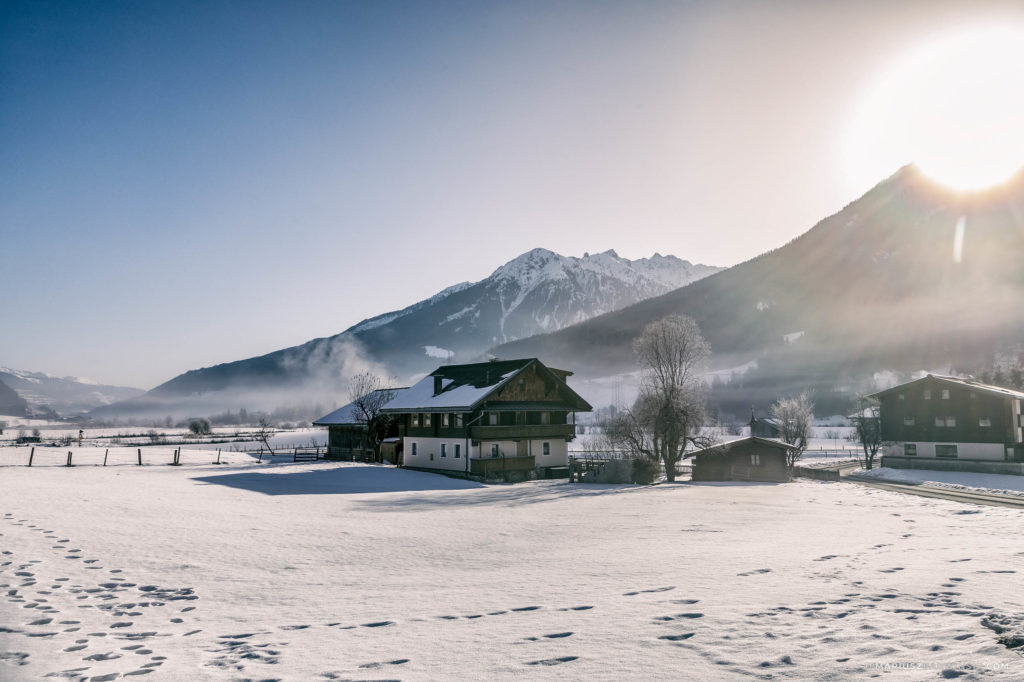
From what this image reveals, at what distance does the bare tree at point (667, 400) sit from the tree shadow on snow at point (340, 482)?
714 inches

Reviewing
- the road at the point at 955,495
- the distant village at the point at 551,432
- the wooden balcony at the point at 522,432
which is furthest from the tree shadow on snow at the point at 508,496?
the road at the point at 955,495

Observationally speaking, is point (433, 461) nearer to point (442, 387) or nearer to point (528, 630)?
point (442, 387)

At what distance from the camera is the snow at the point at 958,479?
1811 inches

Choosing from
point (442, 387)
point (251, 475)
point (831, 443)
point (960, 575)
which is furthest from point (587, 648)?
point (831, 443)

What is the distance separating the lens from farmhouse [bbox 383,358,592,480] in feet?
168

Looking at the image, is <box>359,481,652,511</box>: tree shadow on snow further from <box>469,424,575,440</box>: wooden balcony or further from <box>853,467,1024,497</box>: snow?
<box>853,467,1024,497</box>: snow

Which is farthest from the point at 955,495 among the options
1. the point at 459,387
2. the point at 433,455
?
the point at 433,455

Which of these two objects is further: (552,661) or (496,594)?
(496,594)

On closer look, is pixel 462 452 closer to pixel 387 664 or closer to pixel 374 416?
pixel 374 416

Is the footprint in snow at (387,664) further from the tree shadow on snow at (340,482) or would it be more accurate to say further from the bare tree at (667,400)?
the bare tree at (667,400)

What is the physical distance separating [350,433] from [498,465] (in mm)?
26442

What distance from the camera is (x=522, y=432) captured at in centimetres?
5350

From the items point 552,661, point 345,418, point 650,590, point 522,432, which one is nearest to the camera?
point 552,661

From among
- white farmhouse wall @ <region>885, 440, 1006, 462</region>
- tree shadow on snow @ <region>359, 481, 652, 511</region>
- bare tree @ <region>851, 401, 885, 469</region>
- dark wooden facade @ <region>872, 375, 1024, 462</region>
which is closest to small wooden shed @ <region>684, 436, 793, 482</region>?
tree shadow on snow @ <region>359, 481, 652, 511</region>
